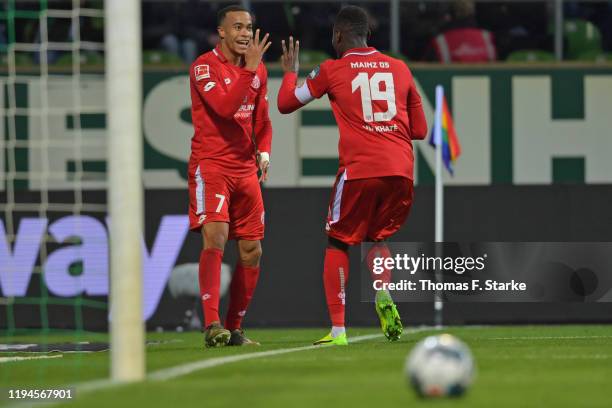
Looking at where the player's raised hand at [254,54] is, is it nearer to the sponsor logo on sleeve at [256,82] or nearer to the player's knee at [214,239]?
the sponsor logo on sleeve at [256,82]

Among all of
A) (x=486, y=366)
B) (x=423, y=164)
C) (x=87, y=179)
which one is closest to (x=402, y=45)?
(x=423, y=164)

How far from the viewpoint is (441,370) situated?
4.65 meters

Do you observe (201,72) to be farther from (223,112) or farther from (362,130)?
(362,130)

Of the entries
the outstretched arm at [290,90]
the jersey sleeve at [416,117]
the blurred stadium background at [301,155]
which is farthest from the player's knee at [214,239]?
the blurred stadium background at [301,155]

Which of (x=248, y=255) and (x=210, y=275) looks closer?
(x=210, y=275)

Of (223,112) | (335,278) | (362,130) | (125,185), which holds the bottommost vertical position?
(335,278)

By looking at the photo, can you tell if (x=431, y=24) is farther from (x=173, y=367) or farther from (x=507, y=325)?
(x=173, y=367)

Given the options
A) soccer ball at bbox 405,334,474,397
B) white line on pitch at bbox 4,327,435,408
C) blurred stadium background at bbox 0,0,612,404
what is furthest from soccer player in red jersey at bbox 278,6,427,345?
blurred stadium background at bbox 0,0,612,404

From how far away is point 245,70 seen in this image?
8.21 m

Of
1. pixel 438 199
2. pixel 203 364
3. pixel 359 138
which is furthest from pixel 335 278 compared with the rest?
pixel 438 199

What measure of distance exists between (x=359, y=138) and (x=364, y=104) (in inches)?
8.0

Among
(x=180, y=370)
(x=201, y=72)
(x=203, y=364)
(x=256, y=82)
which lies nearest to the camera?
(x=180, y=370)

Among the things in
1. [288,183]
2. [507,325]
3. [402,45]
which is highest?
[402,45]

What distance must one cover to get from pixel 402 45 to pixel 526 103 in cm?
158
